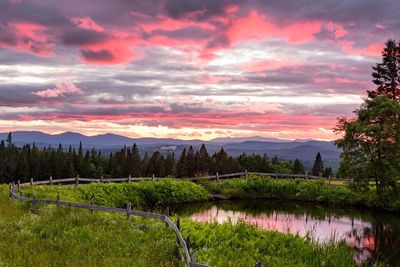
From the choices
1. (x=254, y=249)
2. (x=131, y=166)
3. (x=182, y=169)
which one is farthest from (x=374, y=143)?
(x=131, y=166)

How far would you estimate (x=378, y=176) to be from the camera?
39.7 meters

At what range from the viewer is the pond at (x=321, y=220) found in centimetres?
2627

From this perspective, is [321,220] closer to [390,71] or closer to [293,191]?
[293,191]

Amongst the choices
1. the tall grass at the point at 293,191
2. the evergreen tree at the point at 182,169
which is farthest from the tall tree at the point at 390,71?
the evergreen tree at the point at 182,169

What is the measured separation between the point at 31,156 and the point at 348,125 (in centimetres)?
10201

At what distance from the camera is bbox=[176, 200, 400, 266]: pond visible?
2627 cm

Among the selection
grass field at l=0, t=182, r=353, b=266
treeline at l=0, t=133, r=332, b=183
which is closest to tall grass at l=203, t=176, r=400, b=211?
grass field at l=0, t=182, r=353, b=266

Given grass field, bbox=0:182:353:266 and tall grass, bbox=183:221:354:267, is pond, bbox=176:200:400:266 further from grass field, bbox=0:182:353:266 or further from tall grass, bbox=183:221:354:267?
grass field, bbox=0:182:353:266

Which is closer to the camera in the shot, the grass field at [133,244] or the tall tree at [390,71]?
the grass field at [133,244]

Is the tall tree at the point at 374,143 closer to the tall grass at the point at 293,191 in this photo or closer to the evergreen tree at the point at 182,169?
the tall grass at the point at 293,191

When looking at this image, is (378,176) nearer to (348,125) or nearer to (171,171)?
(348,125)

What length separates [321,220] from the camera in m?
35.1

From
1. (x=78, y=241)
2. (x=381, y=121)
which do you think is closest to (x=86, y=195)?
(x=78, y=241)

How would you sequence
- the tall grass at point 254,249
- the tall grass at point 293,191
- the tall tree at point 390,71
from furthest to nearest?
the tall tree at point 390,71, the tall grass at point 293,191, the tall grass at point 254,249
